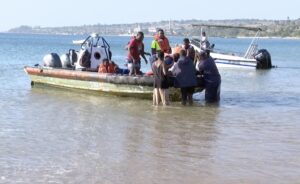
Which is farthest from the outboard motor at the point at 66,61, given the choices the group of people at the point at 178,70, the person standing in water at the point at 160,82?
the person standing in water at the point at 160,82

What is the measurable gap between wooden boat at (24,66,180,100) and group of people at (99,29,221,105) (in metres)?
0.49

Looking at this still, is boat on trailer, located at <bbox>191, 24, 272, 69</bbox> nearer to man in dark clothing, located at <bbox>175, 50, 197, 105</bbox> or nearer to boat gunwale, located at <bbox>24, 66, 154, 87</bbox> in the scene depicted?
boat gunwale, located at <bbox>24, 66, 154, 87</bbox>

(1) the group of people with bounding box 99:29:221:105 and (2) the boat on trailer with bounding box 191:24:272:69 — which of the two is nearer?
(1) the group of people with bounding box 99:29:221:105

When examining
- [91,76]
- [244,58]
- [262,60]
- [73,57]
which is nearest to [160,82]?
A: [91,76]

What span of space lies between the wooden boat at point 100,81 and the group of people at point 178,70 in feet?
1.59

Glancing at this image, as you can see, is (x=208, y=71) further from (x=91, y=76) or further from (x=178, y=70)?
(x=91, y=76)

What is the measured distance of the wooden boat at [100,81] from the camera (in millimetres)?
14992

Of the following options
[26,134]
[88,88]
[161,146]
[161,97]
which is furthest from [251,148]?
[88,88]

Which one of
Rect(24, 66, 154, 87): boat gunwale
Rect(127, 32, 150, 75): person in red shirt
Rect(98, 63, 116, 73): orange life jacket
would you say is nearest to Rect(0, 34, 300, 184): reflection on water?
Rect(24, 66, 154, 87): boat gunwale

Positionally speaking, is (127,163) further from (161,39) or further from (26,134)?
(161,39)

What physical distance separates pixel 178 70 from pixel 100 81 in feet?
9.96

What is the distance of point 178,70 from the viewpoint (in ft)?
45.7

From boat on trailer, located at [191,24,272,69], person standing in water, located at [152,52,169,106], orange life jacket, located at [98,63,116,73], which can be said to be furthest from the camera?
boat on trailer, located at [191,24,272,69]

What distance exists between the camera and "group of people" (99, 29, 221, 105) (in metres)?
13.9
